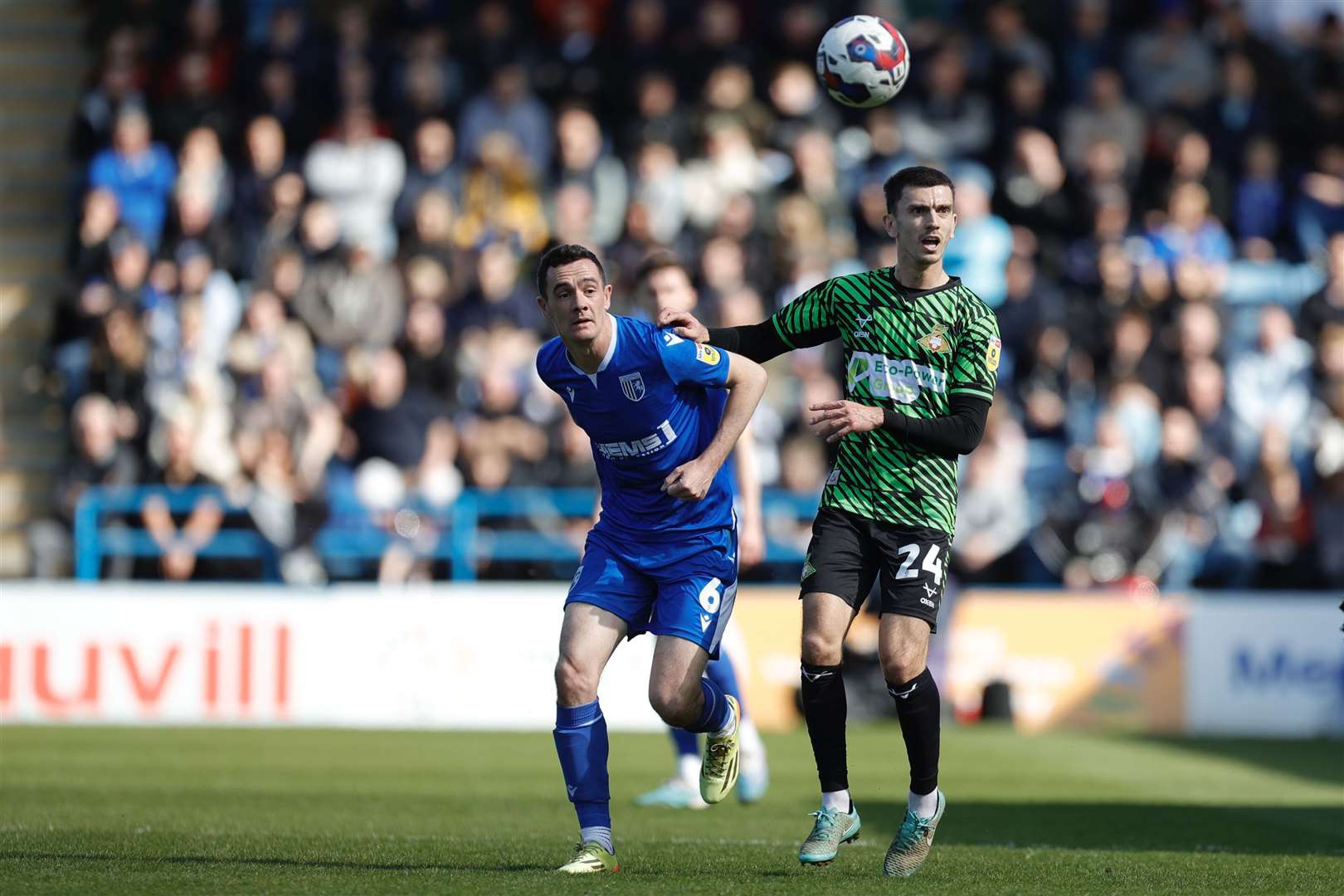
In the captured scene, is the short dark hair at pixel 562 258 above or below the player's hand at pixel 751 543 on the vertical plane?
above

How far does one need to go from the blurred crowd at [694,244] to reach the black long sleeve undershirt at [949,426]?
30.0ft

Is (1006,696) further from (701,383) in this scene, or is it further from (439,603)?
(701,383)

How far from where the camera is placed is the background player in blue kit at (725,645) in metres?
9.63

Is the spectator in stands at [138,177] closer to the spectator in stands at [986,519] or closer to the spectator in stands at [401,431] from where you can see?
the spectator in stands at [401,431]

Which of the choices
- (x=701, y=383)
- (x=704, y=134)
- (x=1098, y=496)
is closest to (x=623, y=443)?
(x=701, y=383)

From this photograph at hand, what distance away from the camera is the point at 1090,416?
17359mm

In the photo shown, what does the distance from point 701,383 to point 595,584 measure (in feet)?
2.78

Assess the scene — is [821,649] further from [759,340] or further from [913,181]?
[913,181]

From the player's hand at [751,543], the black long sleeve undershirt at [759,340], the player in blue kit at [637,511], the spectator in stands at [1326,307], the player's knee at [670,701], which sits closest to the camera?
the player in blue kit at [637,511]

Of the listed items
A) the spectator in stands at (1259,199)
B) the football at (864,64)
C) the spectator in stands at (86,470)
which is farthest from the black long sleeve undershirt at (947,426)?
the spectator in stands at (1259,199)

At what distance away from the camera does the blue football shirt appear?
7355 millimetres

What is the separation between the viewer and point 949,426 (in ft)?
23.4

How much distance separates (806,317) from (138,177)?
1312 cm

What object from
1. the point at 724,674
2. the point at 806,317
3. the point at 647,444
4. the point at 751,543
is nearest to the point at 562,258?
the point at 647,444
